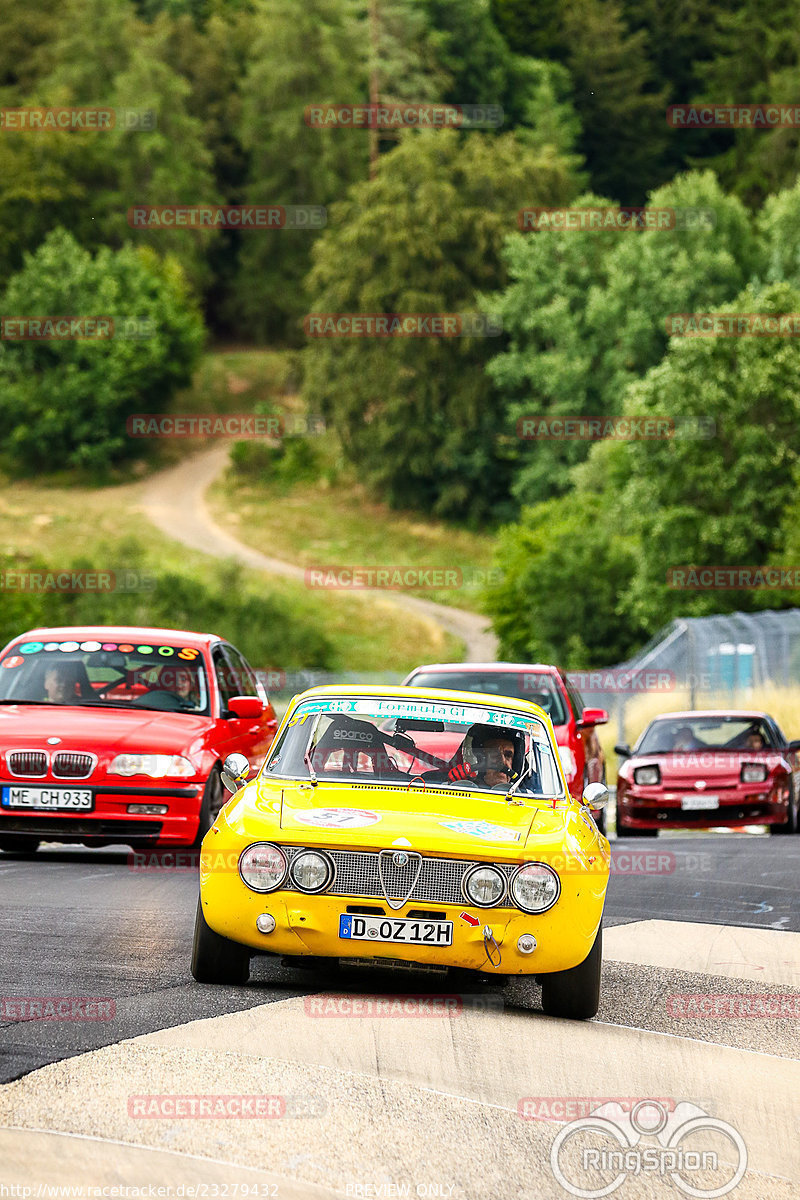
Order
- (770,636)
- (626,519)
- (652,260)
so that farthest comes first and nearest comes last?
1. (652,260)
2. (626,519)
3. (770,636)

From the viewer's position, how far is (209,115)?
360 ft

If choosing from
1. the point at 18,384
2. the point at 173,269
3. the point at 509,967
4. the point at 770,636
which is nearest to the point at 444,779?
the point at 509,967

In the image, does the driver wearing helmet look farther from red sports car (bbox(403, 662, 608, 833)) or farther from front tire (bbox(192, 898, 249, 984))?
red sports car (bbox(403, 662, 608, 833))

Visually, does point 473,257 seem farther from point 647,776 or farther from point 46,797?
point 46,797

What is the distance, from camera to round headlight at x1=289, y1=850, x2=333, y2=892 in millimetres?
7695

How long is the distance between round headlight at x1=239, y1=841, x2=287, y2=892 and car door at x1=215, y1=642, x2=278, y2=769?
609 centimetres

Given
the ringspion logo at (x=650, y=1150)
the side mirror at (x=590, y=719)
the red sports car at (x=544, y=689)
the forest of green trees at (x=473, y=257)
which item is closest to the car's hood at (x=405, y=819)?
the ringspion logo at (x=650, y=1150)

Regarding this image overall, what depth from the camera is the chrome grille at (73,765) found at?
42.5 ft

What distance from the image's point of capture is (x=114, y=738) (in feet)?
42.9

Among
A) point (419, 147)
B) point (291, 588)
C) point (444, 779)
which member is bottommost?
point (291, 588)

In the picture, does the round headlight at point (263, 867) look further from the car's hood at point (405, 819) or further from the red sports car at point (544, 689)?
the red sports car at point (544, 689)

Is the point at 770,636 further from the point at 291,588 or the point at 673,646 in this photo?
the point at 291,588

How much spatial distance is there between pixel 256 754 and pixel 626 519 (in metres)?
44.4

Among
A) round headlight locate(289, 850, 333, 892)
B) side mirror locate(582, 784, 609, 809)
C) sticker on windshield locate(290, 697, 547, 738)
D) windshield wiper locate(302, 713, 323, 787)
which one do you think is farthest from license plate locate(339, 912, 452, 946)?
side mirror locate(582, 784, 609, 809)
